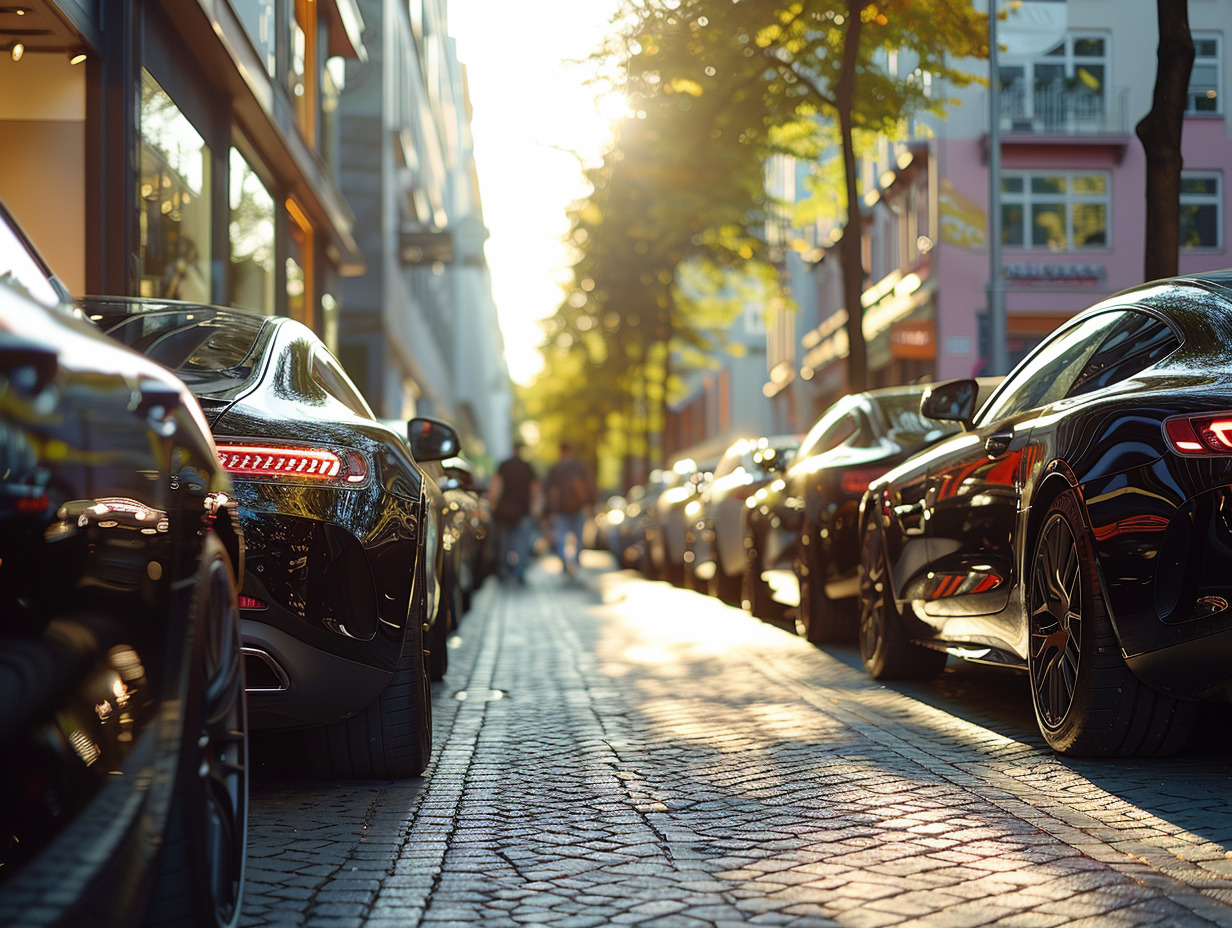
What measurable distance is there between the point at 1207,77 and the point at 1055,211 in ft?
12.4

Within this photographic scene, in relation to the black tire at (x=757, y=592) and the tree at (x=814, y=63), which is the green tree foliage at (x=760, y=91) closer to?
the tree at (x=814, y=63)

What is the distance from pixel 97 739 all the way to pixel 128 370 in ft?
2.13

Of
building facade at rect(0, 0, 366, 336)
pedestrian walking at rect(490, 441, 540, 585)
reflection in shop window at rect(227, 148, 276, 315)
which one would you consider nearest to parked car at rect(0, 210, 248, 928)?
building facade at rect(0, 0, 366, 336)

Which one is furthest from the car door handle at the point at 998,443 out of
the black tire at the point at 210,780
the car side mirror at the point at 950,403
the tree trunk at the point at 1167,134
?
the tree trunk at the point at 1167,134

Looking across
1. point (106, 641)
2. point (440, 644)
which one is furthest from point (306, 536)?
point (440, 644)

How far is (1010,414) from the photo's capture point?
640cm

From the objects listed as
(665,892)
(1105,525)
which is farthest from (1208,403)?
(665,892)

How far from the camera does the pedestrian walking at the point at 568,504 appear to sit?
22922 mm

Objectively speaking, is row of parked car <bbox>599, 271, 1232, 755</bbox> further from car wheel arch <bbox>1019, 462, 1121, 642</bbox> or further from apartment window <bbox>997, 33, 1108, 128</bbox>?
apartment window <bbox>997, 33, 1108, 128</bbox>

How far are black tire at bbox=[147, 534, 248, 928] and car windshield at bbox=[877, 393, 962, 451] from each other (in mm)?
6866

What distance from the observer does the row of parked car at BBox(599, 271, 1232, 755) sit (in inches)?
182

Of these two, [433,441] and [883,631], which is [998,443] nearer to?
[883,631]

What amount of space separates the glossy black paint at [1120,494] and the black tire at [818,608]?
311cm

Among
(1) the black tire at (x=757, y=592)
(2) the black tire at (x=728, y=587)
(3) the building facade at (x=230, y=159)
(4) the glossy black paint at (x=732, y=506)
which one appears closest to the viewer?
(3) the building facade at (x=230, y=159)
